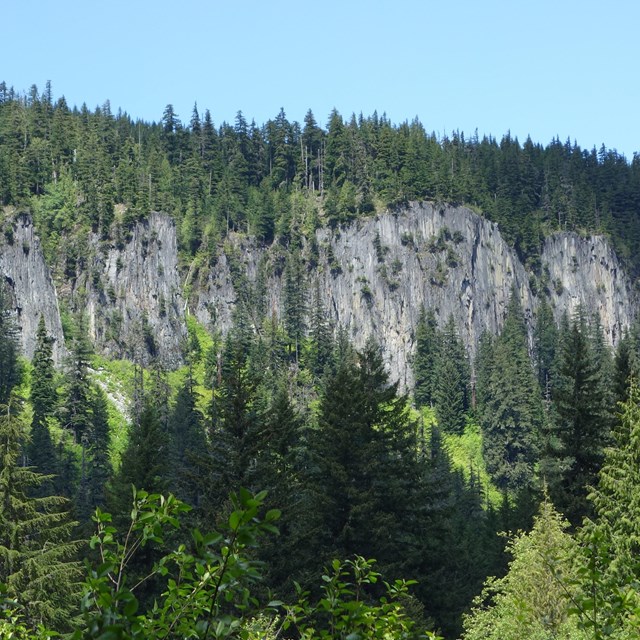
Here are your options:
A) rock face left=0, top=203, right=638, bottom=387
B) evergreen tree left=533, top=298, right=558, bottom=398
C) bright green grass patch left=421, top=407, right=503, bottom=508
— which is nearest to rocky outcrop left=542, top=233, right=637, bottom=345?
rock face left=0, top=203, right=638, bottom=387

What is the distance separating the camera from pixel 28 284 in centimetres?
10406

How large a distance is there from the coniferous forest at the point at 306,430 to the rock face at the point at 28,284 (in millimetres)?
1552

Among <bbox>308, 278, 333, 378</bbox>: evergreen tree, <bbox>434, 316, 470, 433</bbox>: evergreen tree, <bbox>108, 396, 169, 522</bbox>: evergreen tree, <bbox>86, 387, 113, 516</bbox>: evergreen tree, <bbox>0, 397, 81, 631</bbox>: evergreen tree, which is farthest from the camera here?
<bbox>308, 278, 333, 378</bbox>: evergreen tree

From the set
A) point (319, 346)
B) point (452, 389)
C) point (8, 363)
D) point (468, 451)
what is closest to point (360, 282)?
point (319, 346)

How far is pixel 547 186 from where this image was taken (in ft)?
528

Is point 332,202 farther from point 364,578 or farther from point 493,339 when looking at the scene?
point 364,578

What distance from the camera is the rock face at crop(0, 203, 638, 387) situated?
351ft

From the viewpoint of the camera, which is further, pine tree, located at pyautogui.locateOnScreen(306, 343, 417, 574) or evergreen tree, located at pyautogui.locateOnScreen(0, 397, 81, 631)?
pine tree, located at pyautogui.locateOnScreen(306, 343, 417, 574)

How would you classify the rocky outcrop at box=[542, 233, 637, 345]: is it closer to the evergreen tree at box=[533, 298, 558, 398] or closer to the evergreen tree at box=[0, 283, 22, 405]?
the evergreen tree at box=[533, 298, 558, 398]

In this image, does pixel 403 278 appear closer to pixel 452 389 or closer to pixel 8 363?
pixel 452 389

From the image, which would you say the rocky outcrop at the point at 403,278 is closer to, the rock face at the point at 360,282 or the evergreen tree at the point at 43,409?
Answer: the rock face at the point at 360,282

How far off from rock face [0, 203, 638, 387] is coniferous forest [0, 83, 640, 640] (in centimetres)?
233

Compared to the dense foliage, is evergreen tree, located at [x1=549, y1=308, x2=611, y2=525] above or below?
→ below

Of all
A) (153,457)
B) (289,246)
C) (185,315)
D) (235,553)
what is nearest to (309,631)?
(235,553)
